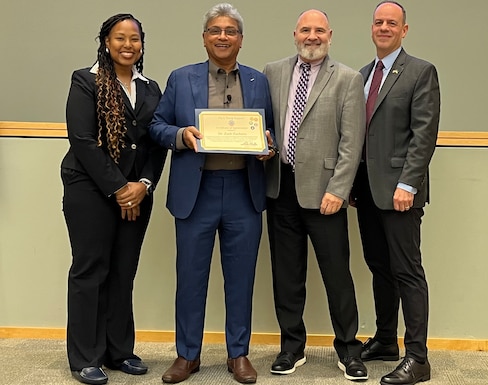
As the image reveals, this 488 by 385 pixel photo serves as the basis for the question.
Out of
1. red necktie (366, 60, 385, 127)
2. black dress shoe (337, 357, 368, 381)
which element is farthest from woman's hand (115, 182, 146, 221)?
black dress shoe (337, 357, 368, 381)

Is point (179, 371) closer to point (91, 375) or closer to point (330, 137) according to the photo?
point (91, 375)

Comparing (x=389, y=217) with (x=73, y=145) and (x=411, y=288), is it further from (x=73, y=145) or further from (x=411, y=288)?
(x=73, y=145)

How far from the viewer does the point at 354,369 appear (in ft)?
9.55

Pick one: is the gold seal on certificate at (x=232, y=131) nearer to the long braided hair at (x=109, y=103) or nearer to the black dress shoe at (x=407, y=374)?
the long braided hair at (x=109, y=103)

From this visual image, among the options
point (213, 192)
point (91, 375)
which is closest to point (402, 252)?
point (213, 192)

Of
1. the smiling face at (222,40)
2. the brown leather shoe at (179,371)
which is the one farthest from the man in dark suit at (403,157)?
→ the brown leather shoe at (179,371)

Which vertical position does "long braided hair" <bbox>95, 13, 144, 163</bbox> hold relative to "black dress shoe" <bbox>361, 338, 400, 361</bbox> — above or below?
above

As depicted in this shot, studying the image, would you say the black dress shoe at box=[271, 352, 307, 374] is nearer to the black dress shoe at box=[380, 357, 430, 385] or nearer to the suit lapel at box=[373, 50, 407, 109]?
Result: the black dress shoe at box=[380, 357, 430, 385]

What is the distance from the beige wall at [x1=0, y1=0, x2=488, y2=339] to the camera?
3344mm

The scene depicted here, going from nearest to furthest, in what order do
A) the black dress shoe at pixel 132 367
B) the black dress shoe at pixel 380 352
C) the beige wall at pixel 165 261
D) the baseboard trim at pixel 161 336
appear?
1. the black dress shoe at pixel 132 367
2. the black dress shoe at pixel 380 352
3. the beige wall at pixel 165 261
4. the baseboard trim at pixel 161 336

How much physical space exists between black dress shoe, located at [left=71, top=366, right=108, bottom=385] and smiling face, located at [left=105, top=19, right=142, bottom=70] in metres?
1.26

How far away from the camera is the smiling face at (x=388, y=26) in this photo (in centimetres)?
282

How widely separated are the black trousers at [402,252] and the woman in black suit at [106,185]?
3.05ft

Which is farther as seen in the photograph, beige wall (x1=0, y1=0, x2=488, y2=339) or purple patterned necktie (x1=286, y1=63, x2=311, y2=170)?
beige wall (x1=0, y1=0, x2=488, y2=339)
